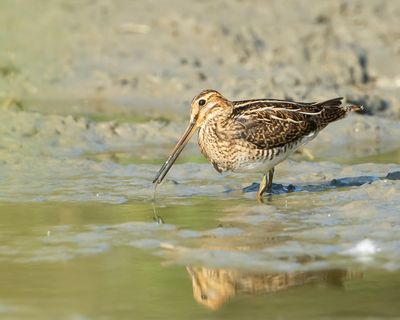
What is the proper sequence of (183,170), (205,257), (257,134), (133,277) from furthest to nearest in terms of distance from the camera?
1. (183,170)
2. (257,134)
3. (205,257)
4. (133,277)

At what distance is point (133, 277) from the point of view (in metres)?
→ 6.43

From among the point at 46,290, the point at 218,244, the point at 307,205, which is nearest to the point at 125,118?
the point at 307,205

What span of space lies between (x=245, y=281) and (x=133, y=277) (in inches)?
25.9

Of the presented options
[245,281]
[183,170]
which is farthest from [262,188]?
[245,281]

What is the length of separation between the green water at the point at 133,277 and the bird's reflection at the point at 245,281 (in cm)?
2

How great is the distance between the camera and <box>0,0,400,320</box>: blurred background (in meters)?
6.18

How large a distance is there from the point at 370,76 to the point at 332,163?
12.3ft

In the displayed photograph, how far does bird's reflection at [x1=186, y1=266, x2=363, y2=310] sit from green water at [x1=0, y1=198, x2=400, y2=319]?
0.02 m

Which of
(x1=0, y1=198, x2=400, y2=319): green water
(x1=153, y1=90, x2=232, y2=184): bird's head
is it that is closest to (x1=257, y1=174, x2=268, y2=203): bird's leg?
(x1=0, y1=198, x2=400, y2=319): green water

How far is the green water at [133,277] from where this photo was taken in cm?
575

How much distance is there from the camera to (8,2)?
15180 millimetres

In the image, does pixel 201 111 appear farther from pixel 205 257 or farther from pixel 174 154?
pixel 205 257

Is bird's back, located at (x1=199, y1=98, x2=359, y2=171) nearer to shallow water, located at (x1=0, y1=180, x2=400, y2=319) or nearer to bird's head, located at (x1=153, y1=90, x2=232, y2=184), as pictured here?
bird's head, located at (x1=153, y1=90, x2=232, y2=184)

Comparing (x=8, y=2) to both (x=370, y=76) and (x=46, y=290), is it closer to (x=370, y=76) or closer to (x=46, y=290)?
(x=370, y=76)
